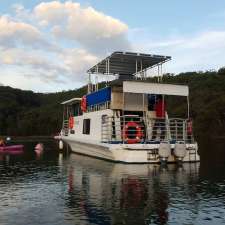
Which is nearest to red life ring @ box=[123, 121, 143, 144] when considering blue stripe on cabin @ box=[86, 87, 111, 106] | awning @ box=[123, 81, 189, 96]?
awning @ box=[123, 81, 189, 96]

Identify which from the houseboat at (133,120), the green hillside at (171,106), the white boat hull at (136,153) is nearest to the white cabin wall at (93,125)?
the houseboat at (133,120)

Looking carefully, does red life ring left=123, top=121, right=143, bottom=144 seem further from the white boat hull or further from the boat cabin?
the white boat hull

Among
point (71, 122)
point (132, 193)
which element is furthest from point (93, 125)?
point (132, 193)

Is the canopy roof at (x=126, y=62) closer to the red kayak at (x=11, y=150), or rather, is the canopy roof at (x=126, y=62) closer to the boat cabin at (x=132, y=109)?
the boat cabin at (x=132, y=109)

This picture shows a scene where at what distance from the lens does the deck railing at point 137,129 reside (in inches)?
982

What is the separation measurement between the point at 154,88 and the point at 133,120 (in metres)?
2.67

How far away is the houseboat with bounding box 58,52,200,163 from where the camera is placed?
23.6 metres

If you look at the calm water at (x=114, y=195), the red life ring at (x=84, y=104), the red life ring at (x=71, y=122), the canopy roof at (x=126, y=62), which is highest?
the canopy roof at (x=126, y=62)

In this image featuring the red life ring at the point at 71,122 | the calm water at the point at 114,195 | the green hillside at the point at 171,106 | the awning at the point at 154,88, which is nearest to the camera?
the calm water at the point at 114,195

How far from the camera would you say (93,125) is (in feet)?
93.5

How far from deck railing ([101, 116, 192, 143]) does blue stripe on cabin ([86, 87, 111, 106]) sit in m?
1.22

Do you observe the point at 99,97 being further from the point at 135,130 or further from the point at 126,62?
the point at 135,130

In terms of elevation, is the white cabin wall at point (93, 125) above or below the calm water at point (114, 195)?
above

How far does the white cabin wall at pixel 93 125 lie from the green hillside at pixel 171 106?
99.6ft
